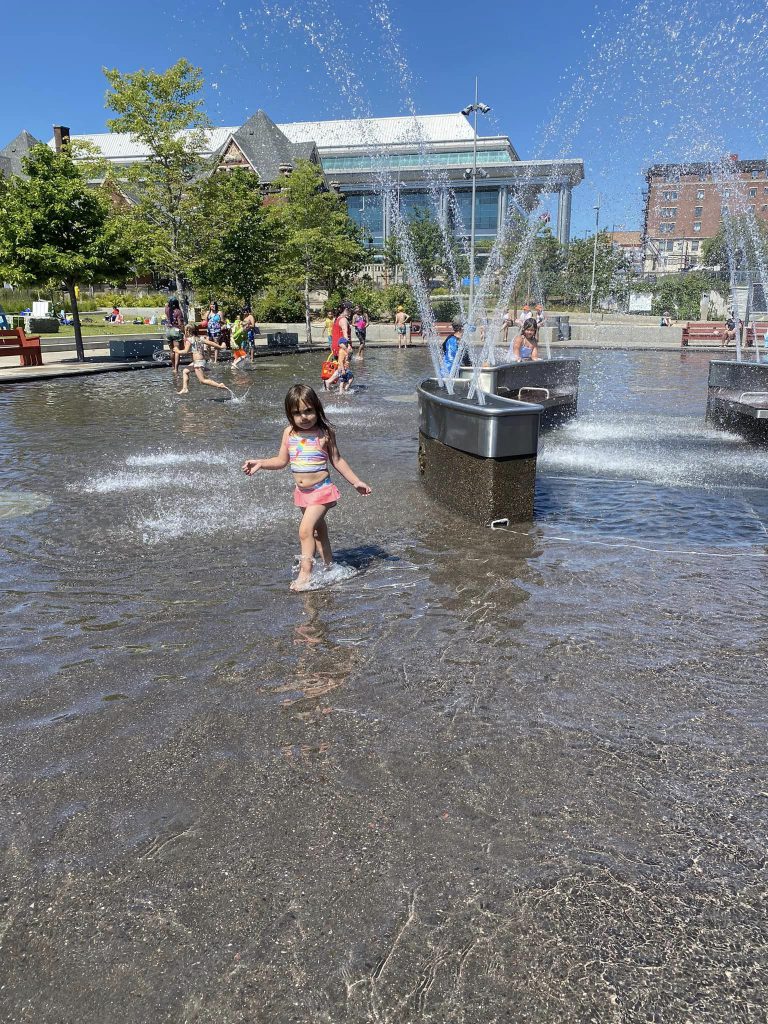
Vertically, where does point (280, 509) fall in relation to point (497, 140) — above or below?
below

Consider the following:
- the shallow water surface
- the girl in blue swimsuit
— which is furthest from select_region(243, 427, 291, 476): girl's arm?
the girl in blue swimsuit

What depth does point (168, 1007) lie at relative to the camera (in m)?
2.50

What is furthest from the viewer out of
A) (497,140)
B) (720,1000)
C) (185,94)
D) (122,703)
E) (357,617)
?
→ (497,140)

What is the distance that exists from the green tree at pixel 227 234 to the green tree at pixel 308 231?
535 centimetres

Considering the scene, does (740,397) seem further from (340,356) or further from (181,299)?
(181,299)

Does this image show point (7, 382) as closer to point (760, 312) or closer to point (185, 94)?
point (185, 94)

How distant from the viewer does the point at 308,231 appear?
40.8m

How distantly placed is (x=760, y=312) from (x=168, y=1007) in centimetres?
6227

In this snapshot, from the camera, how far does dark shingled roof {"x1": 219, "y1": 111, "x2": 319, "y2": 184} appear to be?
248 ft

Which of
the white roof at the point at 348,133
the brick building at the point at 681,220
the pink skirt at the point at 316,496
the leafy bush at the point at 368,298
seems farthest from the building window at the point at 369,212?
the pink skirt at the point at 316,496

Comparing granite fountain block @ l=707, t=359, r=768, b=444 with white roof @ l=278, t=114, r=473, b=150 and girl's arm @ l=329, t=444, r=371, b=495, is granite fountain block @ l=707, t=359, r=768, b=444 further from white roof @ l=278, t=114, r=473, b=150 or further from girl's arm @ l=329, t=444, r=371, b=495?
white roof @ l=278, t=114, r=473, b=150

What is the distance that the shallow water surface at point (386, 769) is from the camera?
2.62 m

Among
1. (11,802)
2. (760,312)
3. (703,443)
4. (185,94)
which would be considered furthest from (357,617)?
(760,312)

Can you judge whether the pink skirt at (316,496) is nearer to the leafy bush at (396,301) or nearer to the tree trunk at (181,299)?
the tree trunk at (181,299)
